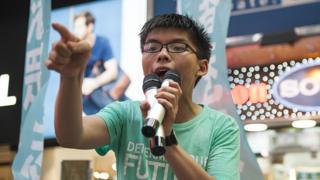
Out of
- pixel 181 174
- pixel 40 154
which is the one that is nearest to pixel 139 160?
pixel 181 174

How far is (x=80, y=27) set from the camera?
4.69 metres

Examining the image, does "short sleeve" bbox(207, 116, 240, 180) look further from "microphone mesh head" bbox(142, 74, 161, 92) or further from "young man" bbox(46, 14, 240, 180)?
"microphone mesh head" bbox(142, 74, 161, 92)

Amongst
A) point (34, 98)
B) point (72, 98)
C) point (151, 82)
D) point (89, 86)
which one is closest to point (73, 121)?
point (72, 98)

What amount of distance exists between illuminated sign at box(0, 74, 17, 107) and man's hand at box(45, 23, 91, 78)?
13.1 ft

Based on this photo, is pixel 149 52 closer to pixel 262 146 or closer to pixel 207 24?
pixel 207 24

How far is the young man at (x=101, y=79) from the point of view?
432 cm

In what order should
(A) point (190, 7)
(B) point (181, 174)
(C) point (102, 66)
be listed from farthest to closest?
(C) point (102, 66), (A) point (190, 7), (B) point (181, 174)

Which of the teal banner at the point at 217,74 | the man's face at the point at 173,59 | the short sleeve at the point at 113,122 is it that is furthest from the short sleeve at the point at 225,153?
the teal banner at the point at 217,74

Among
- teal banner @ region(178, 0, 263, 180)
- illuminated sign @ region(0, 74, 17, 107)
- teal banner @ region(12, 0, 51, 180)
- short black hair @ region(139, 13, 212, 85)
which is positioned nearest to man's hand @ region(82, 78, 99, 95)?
teal banner @ region(12, 0, 51, 180)

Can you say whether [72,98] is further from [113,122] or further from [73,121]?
[113,122]

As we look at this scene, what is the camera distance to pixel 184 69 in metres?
1.55

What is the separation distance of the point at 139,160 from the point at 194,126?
20 cm

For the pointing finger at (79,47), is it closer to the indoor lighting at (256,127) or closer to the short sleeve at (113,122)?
the short sleeve at (113,122)

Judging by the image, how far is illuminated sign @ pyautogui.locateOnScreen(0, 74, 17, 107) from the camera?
504 cm
